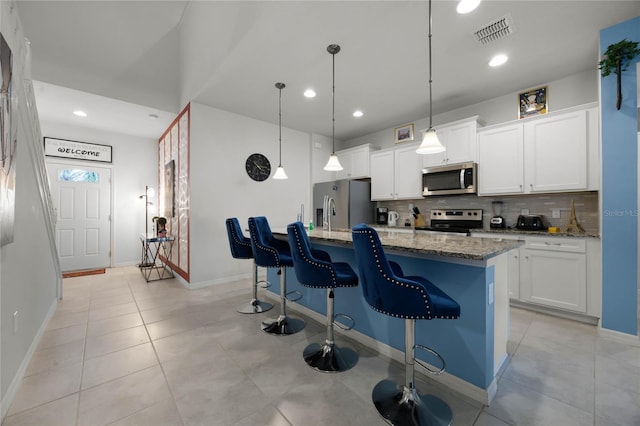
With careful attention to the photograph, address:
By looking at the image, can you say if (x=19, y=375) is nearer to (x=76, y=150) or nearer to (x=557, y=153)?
(x=76, y=150)

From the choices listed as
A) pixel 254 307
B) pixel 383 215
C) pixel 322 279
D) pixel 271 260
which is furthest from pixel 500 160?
pixel 254 307

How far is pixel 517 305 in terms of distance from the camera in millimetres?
3184

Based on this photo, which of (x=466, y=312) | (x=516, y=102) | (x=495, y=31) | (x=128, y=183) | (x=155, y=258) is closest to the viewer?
(x=466, y=312)

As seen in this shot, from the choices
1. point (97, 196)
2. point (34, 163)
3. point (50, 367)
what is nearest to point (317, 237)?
point (50, 367)

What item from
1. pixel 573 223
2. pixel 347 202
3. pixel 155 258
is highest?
pixel 347 202

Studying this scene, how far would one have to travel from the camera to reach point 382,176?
15.9 ft

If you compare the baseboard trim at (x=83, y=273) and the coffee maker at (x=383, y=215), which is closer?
the baseboard trim at (x=83, y=273)

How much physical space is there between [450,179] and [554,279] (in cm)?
173

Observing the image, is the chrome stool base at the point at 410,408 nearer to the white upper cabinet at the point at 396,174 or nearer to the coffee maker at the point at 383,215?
the white upper cabinet at the point at 396,174

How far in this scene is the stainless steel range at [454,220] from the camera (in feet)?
12.7

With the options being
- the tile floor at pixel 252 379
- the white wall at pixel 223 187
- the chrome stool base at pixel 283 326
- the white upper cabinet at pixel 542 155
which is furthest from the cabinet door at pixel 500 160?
the white wall at pixel 223 187

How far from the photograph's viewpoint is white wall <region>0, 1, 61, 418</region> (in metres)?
1.64

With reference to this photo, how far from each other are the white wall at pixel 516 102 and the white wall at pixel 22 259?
4.81 metres

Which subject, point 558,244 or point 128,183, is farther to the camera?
point 128,183
